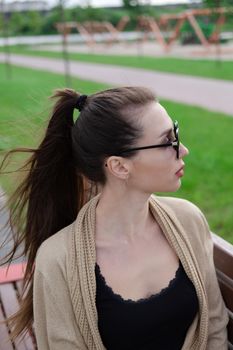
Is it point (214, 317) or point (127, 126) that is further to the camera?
point (214, 317)

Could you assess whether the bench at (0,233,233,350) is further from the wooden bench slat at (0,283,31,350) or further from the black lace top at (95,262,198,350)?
the black lace top at (95,262,198,350)

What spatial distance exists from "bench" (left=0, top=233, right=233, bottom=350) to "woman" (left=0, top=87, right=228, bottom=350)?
89 millimetres

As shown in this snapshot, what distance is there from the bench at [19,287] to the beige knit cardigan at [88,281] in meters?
0.08

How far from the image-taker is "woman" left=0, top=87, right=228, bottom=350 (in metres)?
1.74

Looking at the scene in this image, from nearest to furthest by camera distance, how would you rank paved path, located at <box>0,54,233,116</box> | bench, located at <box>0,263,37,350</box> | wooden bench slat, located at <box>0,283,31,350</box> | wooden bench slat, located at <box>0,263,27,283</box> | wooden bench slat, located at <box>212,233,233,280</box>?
1. wooden bench slat, located at <box>212,233,233,280</box>
2. bench, located at <box>0,263,37,350</box>
3. wooden bench slat, located at <box>0,283,31,350</box>
4. wooden bench slat, located at <box>0,263,27,283</box>
5. paved path, located at <box>0,54,233,116</box>

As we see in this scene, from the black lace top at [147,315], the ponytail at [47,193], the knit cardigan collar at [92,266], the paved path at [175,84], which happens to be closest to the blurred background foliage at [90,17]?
the paved path at [175,84]

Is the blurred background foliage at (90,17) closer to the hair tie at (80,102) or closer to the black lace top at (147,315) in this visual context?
the hair tie at (80,102)

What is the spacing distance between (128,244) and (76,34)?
46.9 meters

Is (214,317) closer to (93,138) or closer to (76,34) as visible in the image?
(93,138)

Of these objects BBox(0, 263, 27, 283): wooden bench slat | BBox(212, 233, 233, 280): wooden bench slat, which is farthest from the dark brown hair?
BBox(0, 263, 27, 283): wooden bench slat

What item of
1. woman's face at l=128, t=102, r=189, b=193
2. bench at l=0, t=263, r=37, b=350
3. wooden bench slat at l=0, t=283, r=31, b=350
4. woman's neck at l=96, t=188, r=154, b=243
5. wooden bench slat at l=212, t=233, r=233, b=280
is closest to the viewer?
woman's face at l=128, t=102, r=189, b=193

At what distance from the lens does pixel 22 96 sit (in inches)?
429

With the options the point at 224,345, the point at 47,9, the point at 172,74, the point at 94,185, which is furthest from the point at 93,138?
the point at 47,9

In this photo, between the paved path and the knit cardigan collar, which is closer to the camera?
the knit cardigan collar
